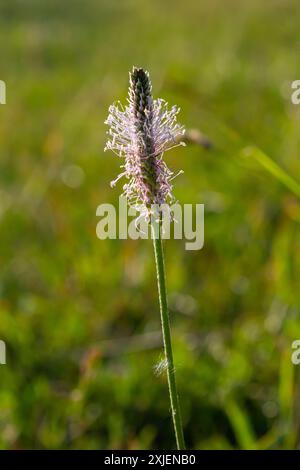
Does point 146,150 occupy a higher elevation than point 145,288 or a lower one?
lower

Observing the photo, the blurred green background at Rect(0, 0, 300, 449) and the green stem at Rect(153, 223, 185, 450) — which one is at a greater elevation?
the blurred green background at Rect(0, 0, 300, 449)

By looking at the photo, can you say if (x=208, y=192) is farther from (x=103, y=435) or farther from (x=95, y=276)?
(x=103, y=435)

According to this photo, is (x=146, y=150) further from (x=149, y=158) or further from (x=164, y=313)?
(x=164, y=313)

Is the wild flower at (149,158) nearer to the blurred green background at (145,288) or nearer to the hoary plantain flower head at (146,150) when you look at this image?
the hoary plantain flower head at (146,150)

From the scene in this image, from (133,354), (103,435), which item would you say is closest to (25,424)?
(103,435)

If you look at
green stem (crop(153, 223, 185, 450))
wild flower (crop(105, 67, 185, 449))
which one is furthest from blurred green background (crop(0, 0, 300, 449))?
wild flower (crop(105, 67, 185, 449))

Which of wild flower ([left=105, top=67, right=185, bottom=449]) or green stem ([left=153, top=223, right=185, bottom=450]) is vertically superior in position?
wild flower ([left=105, top=67, right=185, bottom=449])

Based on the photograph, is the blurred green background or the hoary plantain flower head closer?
the hoary plantain flower head

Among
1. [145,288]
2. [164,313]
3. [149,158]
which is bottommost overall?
[164,313]

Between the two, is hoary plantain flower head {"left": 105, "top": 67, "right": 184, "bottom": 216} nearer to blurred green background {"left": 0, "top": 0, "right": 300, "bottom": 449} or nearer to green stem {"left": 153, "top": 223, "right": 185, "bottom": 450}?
green stem {"left": 153, "top": 223, "right": 185, "bottom": 450}

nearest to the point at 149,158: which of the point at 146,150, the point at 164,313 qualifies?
the point at 146,150
